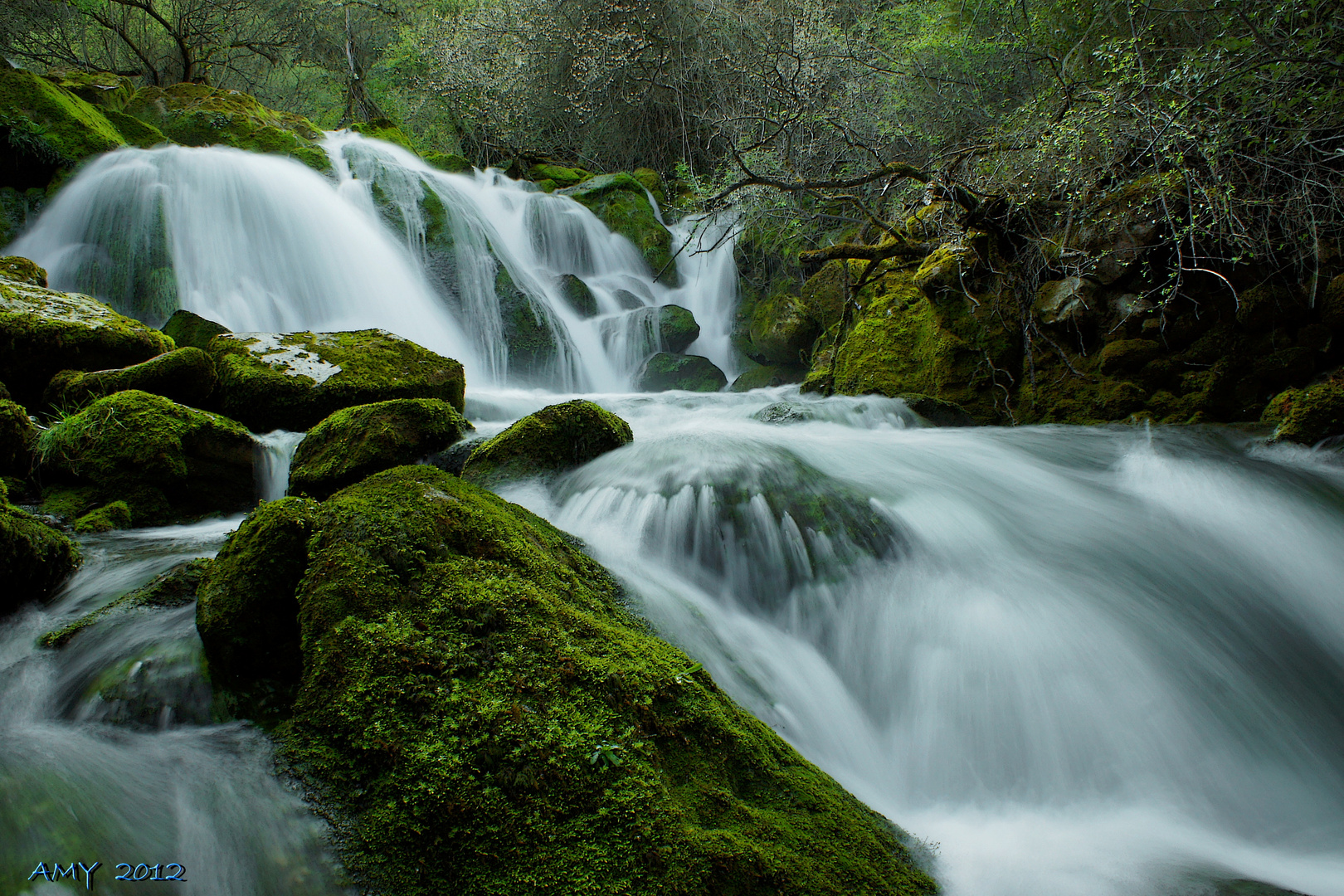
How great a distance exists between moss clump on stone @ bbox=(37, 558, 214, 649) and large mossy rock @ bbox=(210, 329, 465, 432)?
10.1ft

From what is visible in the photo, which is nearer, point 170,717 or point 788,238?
point 170,717

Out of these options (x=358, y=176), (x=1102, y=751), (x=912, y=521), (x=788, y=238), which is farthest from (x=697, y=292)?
(x=1102, y=751)

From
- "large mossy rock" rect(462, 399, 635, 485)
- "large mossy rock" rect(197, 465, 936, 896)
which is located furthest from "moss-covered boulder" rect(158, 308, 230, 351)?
"large mossy rock" rect(197, 465, 936, 896)

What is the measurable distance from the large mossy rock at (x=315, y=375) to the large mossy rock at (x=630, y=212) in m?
7.92

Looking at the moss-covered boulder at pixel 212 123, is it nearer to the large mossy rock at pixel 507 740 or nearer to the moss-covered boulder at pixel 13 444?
the moss-covered boulder at pixel 13 444

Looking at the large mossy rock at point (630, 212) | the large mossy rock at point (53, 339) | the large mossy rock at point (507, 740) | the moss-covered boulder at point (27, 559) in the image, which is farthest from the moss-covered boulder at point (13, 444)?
the large mossy rock at point (630, 212)

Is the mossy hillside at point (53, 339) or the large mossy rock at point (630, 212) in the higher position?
the large mossy rock at point (630, 212)

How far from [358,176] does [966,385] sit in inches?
430

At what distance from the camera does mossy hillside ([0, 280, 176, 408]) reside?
5.01m

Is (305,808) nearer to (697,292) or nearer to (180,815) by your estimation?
(180,815)

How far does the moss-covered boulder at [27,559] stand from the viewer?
7.98 ft

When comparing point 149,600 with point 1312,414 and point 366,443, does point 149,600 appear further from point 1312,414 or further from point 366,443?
point 1312,414

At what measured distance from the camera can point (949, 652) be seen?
2.84 metres

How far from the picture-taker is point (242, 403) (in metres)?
5.43
